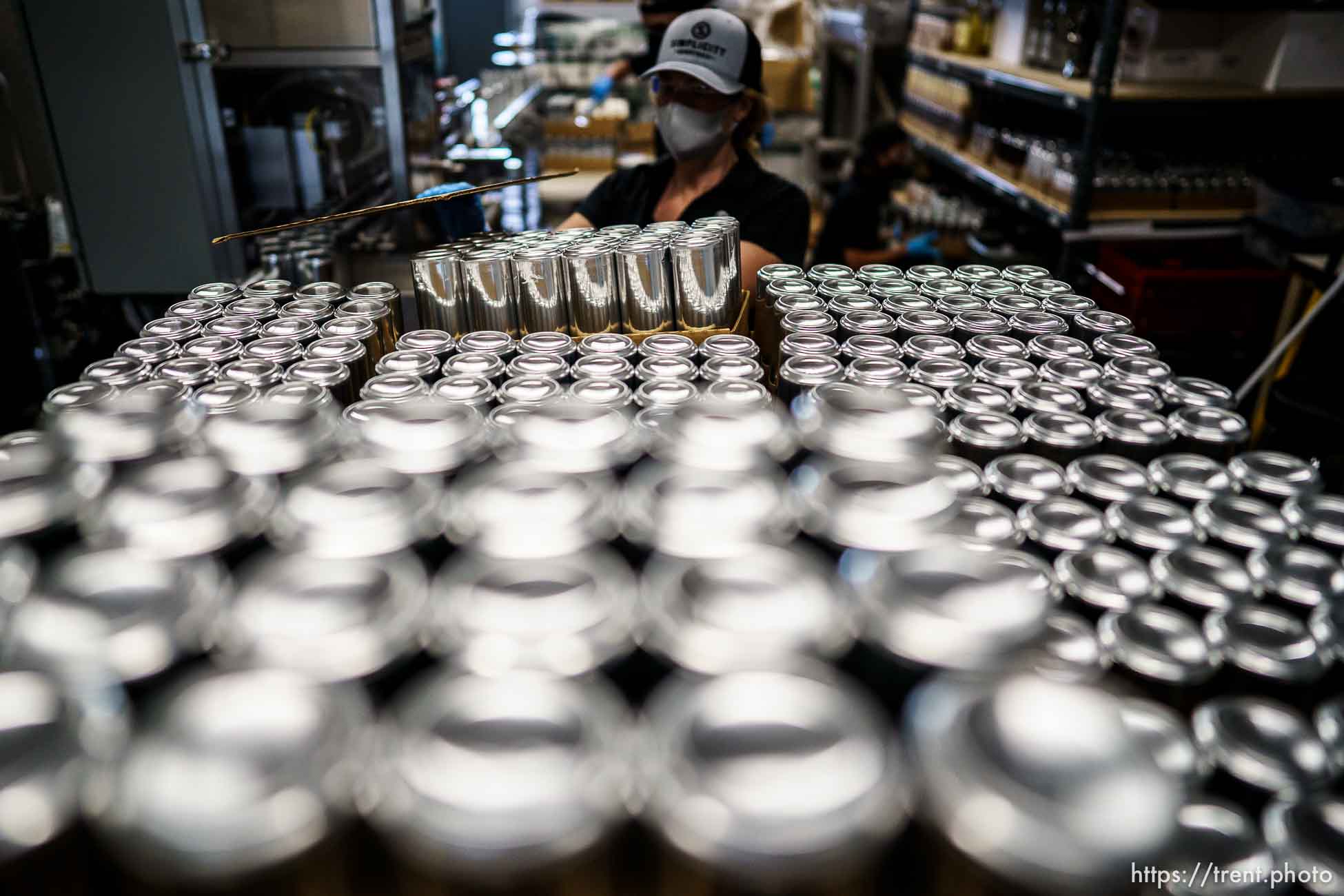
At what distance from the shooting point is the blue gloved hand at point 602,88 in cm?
475

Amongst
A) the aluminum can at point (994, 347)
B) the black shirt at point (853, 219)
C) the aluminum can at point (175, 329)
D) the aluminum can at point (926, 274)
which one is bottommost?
the black shirt at point (853, 219)

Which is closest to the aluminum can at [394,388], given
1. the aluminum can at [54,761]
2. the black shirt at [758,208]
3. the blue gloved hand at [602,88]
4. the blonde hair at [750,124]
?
the aluminum can at [54,761]

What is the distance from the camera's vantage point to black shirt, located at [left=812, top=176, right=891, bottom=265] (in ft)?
11.9

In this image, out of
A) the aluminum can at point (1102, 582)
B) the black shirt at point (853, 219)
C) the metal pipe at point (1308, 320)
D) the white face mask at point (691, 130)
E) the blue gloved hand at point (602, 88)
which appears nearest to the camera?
the aluminum can at point (1102, 582)

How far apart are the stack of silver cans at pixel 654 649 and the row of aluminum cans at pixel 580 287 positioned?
397mm

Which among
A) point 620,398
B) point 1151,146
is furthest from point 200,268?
point 1151,146

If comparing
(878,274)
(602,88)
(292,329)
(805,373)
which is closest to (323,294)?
(292,329)

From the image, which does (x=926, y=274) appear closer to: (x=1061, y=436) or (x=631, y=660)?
(x=1061, y=436)

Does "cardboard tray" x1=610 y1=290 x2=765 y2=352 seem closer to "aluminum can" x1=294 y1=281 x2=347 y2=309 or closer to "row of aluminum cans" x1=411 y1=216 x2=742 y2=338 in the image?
"row of aluminum cans" x1=411 y1=216 x2=742 y2=338

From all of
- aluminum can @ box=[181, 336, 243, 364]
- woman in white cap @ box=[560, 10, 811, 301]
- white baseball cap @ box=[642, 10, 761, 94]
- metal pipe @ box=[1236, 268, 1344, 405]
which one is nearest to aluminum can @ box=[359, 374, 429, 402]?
aluminum can @ box=[181, 336, 243, 364]

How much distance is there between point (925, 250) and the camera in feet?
13.1

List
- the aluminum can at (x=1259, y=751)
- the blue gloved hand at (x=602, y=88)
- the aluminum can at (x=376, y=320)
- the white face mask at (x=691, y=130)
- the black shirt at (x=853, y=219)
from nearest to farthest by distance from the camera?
the aluminum can at (x=1259, y=751), the aluminum can at (x=376, y=320), the white face mask at (x=691, y=130), the black shirt at (x=853, y=219), the blue gloved hand at (x=602, y=88)

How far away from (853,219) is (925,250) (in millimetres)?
513

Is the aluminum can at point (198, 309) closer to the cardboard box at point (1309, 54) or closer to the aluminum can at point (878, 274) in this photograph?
the aluminum can at point (878, 274)
